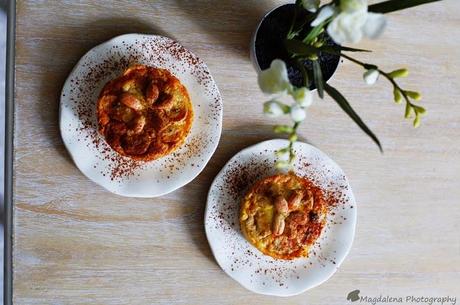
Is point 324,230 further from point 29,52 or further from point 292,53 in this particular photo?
point 29,52

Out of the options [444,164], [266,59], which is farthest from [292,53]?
[444,164]

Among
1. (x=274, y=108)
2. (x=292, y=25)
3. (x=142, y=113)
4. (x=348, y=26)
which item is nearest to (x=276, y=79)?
(x=274, y=108)

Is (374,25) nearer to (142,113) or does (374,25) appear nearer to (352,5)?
(352,5)

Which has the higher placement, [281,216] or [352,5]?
[352,5]

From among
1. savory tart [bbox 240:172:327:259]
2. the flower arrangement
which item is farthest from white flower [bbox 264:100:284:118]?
savory tart [bbox 240:172:327:259]

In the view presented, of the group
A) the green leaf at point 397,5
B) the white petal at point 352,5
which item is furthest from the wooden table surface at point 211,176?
the white petal at point 352,5
